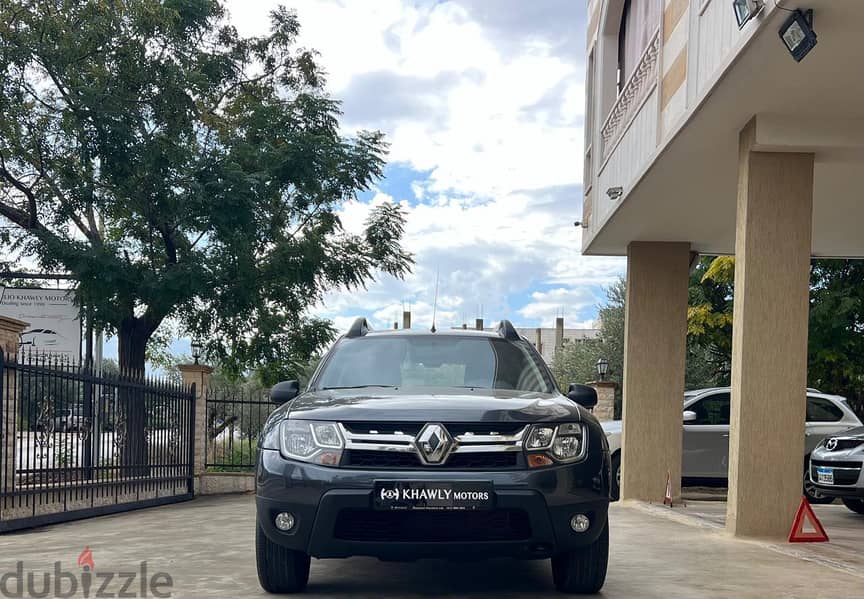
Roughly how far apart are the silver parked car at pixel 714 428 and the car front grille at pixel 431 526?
1158 cm

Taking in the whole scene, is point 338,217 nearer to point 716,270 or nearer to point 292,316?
point 292,316

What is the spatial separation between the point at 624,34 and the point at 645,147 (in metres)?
4.88

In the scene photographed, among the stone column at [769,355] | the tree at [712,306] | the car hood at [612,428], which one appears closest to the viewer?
the stone column at [769,355]

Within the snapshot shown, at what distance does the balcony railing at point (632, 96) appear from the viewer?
11867 mm

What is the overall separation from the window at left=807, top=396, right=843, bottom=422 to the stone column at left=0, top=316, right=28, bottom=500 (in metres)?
12.2

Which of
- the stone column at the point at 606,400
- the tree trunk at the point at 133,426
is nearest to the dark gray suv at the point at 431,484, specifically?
the tree trunk at the point at 133,426

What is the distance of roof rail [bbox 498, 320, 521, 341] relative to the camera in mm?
7427

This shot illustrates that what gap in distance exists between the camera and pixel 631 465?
51.5 feet

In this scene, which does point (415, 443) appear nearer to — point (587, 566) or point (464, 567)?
A: point (587, 566)

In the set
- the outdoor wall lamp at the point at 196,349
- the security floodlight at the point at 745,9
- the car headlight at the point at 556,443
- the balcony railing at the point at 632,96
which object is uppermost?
the balcony railing at the point at 632,96

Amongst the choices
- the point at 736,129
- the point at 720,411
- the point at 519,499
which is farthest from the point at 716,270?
the point at 519,499

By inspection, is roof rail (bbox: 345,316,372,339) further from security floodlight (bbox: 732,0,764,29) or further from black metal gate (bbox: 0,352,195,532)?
black metal gate (bbox: 0,352,195,532)

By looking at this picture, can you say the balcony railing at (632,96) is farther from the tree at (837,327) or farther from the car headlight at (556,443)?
the tree at (837,327)

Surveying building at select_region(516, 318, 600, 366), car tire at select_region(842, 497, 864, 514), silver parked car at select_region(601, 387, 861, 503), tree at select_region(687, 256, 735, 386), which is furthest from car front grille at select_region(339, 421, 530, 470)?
building at select_region(516, 318, 600, 366)
